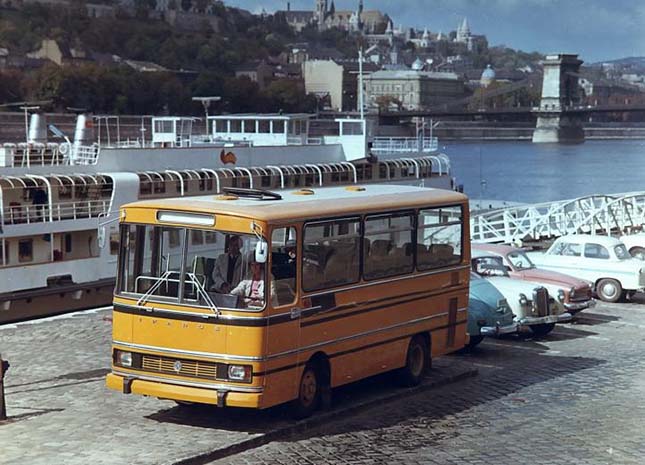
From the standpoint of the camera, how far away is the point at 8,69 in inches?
3834

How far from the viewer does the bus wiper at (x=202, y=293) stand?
8.92 m

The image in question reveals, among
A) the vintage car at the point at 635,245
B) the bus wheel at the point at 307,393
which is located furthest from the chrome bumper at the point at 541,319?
the vintage car at the point at 635,245

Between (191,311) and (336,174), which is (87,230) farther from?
(191,311)

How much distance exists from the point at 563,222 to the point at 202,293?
20.3 metres

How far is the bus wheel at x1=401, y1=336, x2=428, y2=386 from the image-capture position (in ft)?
36.0

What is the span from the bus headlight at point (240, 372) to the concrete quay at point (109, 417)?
44 centimetres

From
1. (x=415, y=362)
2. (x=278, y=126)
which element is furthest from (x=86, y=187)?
(x=415, y=362)

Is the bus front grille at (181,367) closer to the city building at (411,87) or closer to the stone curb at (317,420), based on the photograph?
the stone curb at (317,420)

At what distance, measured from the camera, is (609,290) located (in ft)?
60.5

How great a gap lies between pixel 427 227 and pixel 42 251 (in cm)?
1193

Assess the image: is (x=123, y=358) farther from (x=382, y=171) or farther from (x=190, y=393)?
(x=382, y=171)

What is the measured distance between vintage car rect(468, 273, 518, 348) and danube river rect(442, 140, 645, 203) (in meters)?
44.7

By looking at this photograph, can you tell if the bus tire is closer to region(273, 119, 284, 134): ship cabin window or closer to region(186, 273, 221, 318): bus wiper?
region(186, 273, 221, 318): bus wiper

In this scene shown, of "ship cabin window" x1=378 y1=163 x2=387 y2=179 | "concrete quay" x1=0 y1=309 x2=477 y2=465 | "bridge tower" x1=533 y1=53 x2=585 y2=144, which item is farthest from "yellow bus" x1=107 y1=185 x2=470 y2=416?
"bridge tower" x1=533 y1=53 x2=585 y2=144
